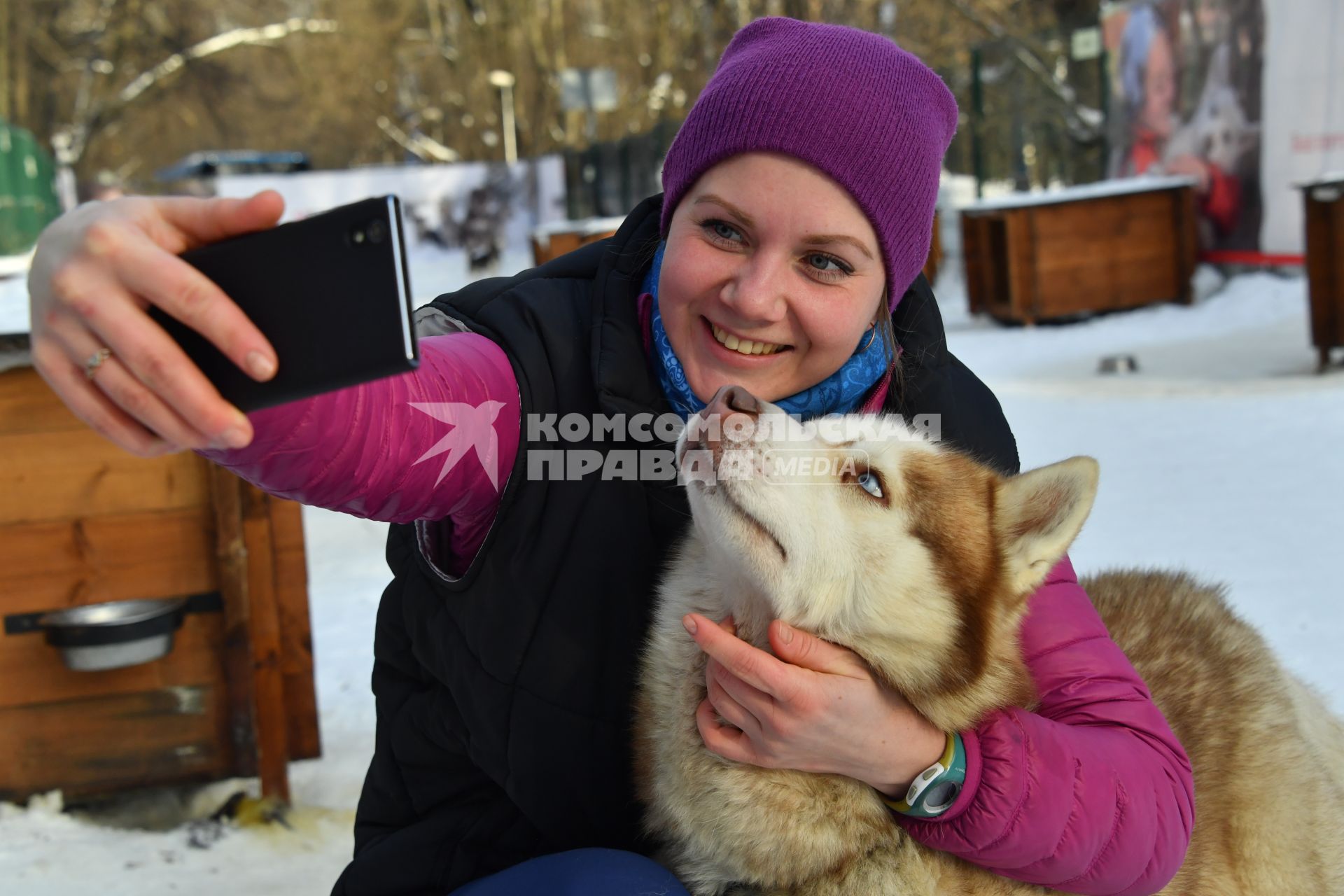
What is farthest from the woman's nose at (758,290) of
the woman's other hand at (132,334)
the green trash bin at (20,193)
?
the green trash bin at (20,193)

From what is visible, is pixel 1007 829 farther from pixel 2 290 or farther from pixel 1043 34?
pixel 1043 34

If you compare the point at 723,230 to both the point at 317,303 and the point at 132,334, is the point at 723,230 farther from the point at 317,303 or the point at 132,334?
the point at 132,334

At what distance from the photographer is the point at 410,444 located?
1.43m

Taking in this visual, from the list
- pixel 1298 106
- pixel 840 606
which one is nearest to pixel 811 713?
pixel 840 606

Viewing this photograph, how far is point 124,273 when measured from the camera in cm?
92

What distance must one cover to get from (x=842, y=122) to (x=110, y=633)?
2.39 metres

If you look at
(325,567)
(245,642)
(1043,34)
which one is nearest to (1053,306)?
(1043,34)

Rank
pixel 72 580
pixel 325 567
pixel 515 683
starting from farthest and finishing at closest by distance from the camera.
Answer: pixel 325 567 → pixel 72 580 → pixel 515 683

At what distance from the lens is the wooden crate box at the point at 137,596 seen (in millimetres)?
3008

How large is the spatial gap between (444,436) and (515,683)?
437 mm

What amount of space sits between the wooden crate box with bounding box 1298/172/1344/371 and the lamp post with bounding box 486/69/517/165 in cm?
2643

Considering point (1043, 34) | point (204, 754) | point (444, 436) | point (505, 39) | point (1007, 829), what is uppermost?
point (505, 39)

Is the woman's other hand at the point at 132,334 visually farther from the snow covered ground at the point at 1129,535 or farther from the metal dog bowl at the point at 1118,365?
the metal dog bowl at the point at 1118,365

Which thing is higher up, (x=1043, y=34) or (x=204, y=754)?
(x=1043, y=34)
